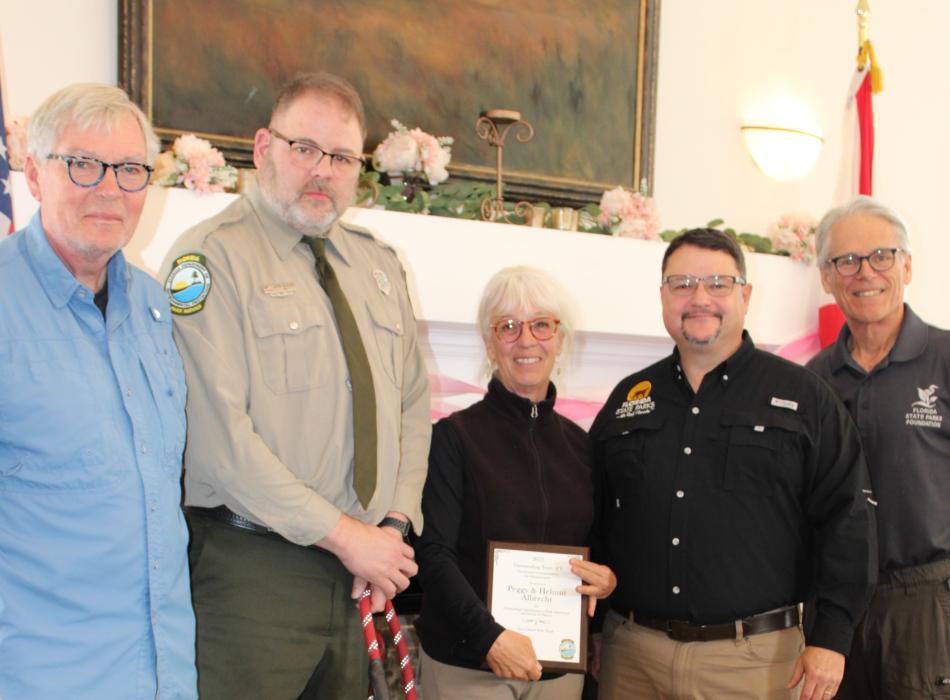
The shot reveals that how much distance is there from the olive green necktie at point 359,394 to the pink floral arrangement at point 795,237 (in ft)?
9.74

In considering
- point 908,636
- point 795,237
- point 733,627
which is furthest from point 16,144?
point 795,237

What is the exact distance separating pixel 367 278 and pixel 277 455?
50 cm

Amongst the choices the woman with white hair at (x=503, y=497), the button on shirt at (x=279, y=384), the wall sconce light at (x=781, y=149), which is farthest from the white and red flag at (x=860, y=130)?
the button on shirt at (x=279, y=384)

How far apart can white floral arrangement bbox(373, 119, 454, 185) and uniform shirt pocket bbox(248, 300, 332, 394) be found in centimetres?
186

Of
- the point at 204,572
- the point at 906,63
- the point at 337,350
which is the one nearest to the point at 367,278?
the point at 337,350

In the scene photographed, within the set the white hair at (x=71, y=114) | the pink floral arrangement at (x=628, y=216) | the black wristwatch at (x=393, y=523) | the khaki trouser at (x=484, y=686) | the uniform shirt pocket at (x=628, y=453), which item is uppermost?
the pink floral arrangement at (x=628, y=216)

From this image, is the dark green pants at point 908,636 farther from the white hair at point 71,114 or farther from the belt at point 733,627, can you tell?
the white hair at point 71,114

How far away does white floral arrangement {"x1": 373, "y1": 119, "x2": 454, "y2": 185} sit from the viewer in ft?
12.7

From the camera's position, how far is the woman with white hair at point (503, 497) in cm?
236

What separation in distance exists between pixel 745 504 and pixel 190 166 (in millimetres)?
2205

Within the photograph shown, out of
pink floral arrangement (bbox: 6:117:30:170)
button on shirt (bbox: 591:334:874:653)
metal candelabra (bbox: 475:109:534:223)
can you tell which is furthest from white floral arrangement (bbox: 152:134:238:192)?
button on shirt (bbox: 591:334:874:653)

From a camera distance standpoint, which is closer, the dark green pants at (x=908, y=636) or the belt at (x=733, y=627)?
the belt at (x=733, y=627)

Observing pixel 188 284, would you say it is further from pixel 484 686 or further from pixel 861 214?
pixel 861 214

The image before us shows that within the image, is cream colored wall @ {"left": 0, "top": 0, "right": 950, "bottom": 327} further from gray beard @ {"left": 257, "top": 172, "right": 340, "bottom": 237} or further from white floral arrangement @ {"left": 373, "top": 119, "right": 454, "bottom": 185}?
gray beard @ {"left": 257, "top": 172, "right": 340, "bottom": 237}
